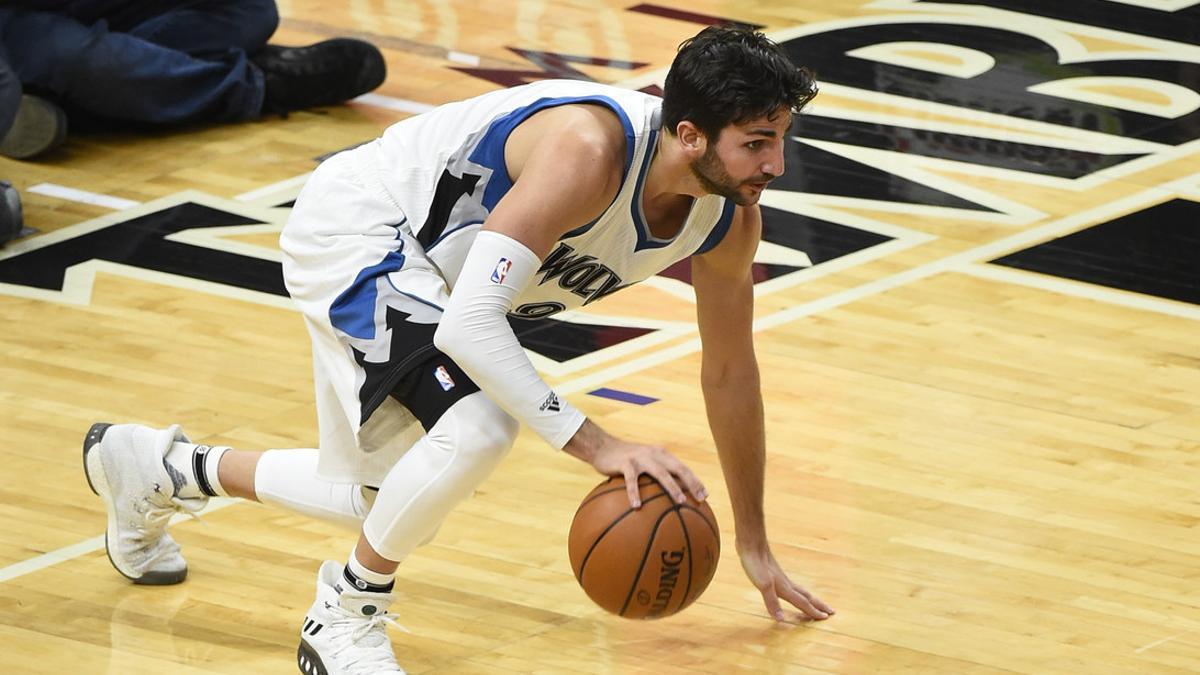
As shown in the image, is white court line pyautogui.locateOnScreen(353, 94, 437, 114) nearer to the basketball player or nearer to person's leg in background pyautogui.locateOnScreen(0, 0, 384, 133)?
person's leg in background pyautogui.locateOnScreen(0, 0, 384, 133)

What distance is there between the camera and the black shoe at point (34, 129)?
22.0ft

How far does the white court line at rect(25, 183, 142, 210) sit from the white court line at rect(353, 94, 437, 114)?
4.73 ft

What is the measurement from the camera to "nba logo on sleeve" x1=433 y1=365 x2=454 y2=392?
330 cm

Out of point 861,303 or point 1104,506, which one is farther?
point 861,303

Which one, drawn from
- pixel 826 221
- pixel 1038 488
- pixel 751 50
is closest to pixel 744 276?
pixel 751 50

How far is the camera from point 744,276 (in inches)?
144

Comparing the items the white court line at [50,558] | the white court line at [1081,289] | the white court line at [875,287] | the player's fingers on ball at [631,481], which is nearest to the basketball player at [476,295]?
the player's fingers on ball at [631,481]

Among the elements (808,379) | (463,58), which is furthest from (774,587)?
(463,58)

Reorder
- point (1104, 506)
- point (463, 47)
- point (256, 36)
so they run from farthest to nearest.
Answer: point (463, 47) < point (256, 36) < point (1104, 506)

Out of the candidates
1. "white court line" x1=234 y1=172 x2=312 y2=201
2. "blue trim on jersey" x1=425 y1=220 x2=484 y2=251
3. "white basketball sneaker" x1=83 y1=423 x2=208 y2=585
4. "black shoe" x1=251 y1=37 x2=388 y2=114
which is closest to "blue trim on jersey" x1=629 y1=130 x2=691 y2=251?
"blue trim on jersey" x1=425 y1=220 x2=484 y2=251

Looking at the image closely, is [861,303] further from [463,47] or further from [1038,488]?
[463,47]

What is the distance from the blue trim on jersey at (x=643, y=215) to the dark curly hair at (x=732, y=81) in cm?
11

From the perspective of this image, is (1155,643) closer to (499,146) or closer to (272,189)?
(499,146)

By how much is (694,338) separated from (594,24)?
3.68 metres
